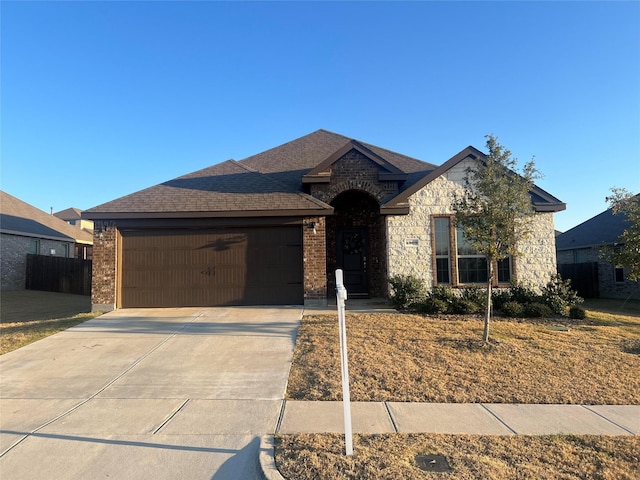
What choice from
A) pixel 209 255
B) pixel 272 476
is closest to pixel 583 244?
pixel 209 255

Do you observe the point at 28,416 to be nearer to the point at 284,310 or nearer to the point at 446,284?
the point at 284,310

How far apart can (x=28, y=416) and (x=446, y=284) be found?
10507 millimetres

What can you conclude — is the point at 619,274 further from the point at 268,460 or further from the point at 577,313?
the point at 268,460

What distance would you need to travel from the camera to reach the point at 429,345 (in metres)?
7.57

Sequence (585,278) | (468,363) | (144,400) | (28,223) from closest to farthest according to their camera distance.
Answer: (144,400)
(468,363)
(585,278)
(28,223)

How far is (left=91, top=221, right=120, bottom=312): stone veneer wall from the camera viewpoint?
11484mm

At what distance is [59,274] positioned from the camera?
2050 cm

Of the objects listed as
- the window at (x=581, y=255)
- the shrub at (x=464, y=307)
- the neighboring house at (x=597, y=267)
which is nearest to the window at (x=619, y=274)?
the neighboring house at (x=597, y=267)

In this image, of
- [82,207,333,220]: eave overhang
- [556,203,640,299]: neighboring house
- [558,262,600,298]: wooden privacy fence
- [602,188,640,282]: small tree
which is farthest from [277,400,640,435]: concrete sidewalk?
[558,262,600,298]: wooden privacy fence

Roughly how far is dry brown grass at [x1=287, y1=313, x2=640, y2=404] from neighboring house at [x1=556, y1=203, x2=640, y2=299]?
35.1 feet

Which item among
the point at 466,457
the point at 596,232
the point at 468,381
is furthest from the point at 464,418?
the point at 596,232

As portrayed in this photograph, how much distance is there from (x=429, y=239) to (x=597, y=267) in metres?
12.6

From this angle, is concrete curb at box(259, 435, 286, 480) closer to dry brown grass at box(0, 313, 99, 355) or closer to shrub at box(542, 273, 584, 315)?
dry brown grass at box(0, 313, 99, 355)

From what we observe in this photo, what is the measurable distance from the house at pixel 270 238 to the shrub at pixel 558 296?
770mm
